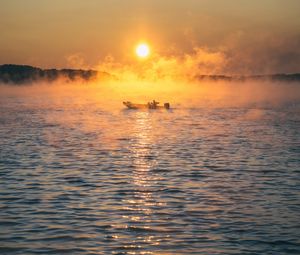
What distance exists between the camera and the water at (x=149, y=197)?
2348 cm

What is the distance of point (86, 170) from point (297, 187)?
1411cm

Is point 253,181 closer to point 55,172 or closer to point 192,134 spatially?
point 55,172

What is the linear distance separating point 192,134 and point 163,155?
21.5m

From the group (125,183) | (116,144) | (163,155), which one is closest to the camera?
(125,183)

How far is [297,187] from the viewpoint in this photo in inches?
1382

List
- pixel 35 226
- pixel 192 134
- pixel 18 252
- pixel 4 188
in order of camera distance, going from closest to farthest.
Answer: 1. pixel 18 252
2. pixel 35 226
3. pixel 4 188
4. pixel 192 134

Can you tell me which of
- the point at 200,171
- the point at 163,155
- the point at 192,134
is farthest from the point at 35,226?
the point at 192,134

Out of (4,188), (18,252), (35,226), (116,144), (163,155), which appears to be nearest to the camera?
(18,252)

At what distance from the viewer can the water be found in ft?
77.0

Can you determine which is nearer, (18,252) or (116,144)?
(18,252)

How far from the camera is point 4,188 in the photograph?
34.1 metres

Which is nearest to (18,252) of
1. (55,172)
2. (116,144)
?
(55,172)

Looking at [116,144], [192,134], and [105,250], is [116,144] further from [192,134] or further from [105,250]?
[105,250]

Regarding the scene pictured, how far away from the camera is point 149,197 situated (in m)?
32.1
